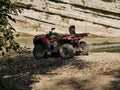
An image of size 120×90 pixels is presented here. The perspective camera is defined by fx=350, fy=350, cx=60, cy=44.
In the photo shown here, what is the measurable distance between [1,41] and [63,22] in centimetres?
3302

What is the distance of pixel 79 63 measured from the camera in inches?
619

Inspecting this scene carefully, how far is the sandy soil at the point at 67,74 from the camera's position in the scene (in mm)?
12141

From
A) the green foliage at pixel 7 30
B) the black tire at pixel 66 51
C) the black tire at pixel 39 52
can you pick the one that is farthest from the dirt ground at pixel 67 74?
the green foliage at pixel 7 30

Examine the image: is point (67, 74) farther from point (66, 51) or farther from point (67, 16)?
point (67, 16)

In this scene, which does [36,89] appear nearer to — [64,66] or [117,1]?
[64,66]

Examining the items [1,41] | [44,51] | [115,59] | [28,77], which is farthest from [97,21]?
[1,41]

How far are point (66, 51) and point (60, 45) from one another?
980mm

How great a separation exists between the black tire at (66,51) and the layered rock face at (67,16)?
21.7m

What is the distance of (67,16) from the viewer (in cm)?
4097

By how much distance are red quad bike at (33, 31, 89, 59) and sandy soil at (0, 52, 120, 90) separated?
111cm

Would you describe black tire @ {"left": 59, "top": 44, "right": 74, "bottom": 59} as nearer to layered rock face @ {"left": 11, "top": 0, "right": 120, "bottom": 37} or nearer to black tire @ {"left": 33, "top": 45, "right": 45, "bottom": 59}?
black tire @ {"left": 33, "top": 45, "right": 45, "bottom": 59}

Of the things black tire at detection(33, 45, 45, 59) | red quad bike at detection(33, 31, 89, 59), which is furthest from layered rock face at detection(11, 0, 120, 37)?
red quad bike at detection(33, 31, 89, 59)

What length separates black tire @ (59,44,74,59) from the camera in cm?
1809

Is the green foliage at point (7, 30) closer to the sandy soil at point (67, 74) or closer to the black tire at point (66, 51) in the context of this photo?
the sandy soil at point (67, 74)
